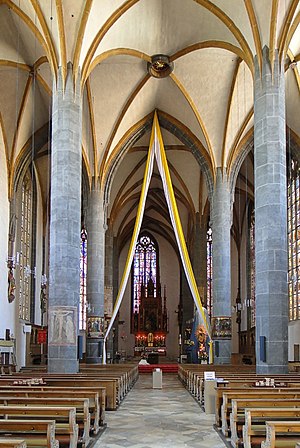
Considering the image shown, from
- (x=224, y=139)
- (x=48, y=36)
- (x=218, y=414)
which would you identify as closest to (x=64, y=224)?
(x=48, y=36)

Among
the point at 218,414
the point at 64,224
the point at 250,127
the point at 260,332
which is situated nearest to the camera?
the point at 218,414

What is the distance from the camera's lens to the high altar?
45.2 m

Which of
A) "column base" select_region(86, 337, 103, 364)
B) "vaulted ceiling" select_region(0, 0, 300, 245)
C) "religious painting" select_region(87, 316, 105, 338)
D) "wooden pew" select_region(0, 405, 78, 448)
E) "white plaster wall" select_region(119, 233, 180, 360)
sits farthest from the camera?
"white plaster wall" select_region(119, 233, 180, 360)

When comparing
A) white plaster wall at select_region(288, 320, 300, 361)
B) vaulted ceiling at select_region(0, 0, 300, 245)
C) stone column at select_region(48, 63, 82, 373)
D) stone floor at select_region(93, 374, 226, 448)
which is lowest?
stone floor at select_region(93, 374, 226, 448)

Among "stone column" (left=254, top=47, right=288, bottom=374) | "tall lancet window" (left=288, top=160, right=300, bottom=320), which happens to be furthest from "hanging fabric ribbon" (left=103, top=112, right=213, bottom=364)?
"stone column" (left=254, top=47, right=288, bottom=374)

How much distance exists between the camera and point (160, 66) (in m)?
23.3

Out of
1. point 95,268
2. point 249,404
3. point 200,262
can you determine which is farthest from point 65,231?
point 200,262

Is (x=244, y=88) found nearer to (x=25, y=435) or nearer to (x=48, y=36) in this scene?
(x=48, y=36)

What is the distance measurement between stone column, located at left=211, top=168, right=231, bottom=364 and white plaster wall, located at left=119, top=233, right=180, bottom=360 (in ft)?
67.4

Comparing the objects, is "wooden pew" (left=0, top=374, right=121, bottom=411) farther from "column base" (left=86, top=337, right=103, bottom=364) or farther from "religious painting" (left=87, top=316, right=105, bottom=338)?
"religious painting" (left=87, top=316, right=105, bottom=338)

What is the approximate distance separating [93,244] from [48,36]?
11479mm

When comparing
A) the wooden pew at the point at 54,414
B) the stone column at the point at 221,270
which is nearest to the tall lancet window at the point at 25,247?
the stone column at the point at 221,270

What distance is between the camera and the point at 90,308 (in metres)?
26.6

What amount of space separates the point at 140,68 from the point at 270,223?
11.0m
